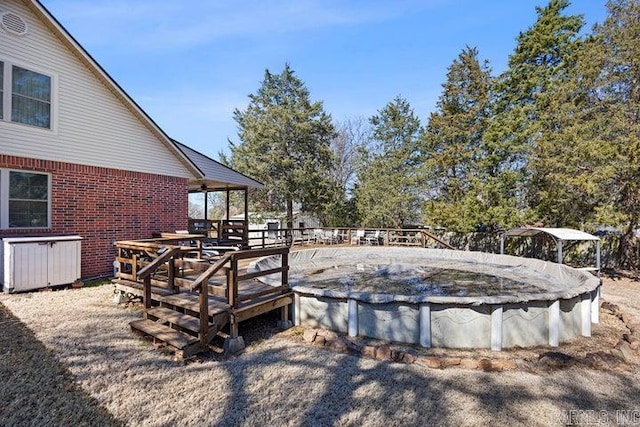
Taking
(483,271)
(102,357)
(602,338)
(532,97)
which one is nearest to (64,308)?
(102,357)

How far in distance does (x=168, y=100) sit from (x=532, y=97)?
64.1ft

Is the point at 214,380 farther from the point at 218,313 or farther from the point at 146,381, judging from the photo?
the point at 218,313

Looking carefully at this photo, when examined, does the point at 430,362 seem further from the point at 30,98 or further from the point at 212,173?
the point at 212,173

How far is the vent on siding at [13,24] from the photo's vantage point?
23.6 feet

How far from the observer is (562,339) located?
5324mm

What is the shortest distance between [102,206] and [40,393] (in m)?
6.66

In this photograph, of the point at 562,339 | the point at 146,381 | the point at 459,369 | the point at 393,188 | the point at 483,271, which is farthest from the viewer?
the point at 393,188

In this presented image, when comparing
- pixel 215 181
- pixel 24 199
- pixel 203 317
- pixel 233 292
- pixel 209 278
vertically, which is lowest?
pixel 203 317

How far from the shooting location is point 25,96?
7.52m

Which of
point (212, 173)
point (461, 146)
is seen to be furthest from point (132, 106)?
point (461, 146)

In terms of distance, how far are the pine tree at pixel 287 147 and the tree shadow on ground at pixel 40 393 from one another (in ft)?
65.6

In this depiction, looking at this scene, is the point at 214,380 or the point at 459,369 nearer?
the point at 214,380

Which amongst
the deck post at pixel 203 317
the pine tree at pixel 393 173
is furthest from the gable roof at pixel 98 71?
the pine tree at pixel 393 173

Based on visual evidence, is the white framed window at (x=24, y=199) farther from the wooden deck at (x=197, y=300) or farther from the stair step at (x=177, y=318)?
the stair step at (x=177, y=318)
